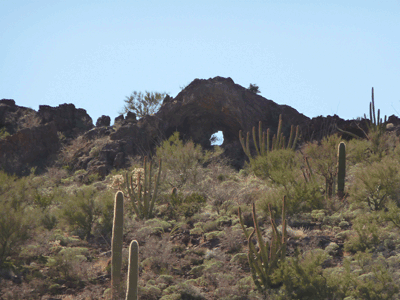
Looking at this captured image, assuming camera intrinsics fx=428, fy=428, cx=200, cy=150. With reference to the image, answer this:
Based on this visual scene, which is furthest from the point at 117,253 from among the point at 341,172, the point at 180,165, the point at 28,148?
the point at 28,148

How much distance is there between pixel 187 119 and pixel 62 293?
68.9 ft

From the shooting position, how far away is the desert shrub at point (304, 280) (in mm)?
8203

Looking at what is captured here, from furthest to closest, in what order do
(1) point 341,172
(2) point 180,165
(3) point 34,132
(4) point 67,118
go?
1. (4) point 67,118
2. (3) point 34,132
3. (2) point 180,165
4. (1) point 341,172

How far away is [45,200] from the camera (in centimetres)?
1748

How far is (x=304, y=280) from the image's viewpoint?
332 inches

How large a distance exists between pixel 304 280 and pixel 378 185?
562 cm

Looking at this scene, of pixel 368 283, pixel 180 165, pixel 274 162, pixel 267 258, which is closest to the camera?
pixel 368 283

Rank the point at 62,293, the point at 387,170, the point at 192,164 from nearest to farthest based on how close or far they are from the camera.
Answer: the point at 62,293
the point at 387,170
the point at 192,164

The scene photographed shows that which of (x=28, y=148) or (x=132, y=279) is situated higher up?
(x=28, y=148)

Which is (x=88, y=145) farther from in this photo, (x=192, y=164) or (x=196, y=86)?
(x=192, y=164)

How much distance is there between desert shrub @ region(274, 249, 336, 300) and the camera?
26.9 feet

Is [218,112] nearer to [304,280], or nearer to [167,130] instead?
[167,130]

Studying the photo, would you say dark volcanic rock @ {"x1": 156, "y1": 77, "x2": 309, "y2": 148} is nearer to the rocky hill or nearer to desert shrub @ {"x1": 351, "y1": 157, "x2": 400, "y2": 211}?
the rocky hill

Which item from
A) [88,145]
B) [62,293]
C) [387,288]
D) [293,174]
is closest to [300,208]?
[293,174]
